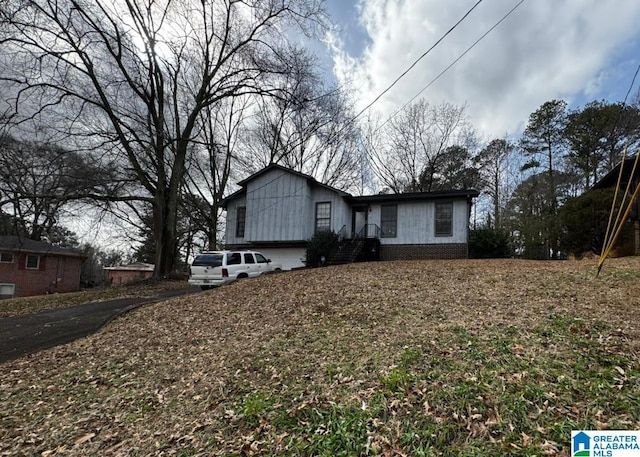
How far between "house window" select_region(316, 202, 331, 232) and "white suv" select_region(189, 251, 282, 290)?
577 cm

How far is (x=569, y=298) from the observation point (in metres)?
5.97

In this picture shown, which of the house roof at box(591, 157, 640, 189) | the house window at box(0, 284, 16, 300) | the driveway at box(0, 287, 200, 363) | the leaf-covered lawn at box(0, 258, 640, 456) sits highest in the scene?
the house roof at box(591, 157, 640, 189)

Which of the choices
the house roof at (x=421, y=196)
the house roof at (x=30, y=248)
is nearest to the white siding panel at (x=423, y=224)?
the house roof at (x=421, y=196)

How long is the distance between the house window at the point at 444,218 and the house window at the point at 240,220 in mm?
11039

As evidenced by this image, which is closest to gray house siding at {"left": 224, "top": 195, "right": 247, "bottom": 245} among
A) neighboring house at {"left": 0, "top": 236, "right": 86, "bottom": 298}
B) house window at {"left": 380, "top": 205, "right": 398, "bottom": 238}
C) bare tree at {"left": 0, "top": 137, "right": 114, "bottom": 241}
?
bare tree at {"left": 0, "top": 137, "right": 114, "bottom": 241}

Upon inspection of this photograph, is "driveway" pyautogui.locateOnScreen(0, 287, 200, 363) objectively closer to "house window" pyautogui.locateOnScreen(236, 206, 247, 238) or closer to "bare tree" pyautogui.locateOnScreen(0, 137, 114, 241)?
"bare tree" pyautogui.locateOnScreen(0, 137, 114, 241)

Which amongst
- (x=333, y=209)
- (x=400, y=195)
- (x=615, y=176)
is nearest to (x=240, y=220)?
(x=333, y=209)

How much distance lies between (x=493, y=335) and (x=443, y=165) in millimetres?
24401

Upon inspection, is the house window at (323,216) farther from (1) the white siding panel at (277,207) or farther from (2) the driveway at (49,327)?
(2) the driveway at (49,327)

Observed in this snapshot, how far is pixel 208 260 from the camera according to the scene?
12.2 metres

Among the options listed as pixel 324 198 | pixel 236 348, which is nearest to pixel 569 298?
pixel 236 348

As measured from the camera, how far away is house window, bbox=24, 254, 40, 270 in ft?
78.8

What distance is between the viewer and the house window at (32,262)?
24031 millimetres

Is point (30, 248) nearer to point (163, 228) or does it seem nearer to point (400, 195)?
point (163, 228)
